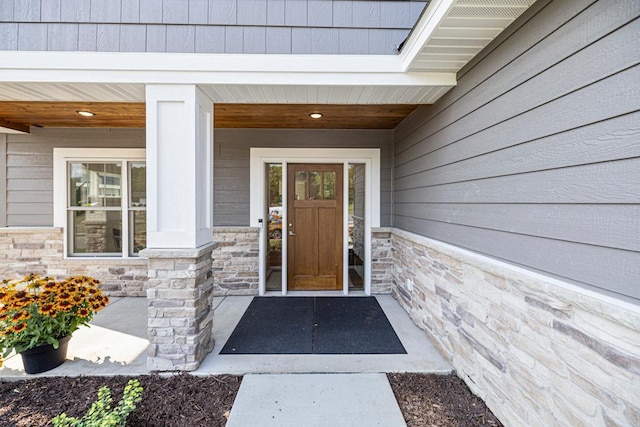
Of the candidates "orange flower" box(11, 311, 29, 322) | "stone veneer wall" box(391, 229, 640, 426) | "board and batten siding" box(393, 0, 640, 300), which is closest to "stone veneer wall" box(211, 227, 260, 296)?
"orange flower" box(11, 311, 29, 322)

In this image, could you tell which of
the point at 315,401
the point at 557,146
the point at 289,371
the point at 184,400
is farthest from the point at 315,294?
the point at 557,146

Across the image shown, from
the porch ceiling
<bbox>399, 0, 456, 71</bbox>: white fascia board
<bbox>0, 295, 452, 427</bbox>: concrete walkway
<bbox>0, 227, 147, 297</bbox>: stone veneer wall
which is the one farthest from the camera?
<bbox>0, 227, 147, 297</bbox>: stone veneer wall

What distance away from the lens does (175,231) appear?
2.41 metres

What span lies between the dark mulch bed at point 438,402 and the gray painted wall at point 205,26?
268 centimetres

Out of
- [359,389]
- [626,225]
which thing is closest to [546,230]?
[626,225]

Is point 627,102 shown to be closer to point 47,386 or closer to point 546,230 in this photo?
point 546,230

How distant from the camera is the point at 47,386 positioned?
2.18 metres

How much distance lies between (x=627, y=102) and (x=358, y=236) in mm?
3551

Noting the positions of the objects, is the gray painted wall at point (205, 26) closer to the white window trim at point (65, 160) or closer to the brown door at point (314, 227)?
the white window trim at point (65, 160)

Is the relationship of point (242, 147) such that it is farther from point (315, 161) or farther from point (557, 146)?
point (557, 146)

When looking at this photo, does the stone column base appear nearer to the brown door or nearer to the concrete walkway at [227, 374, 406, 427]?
the concrete walkway at [227, 374, 406, 427]

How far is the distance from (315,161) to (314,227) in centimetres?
98

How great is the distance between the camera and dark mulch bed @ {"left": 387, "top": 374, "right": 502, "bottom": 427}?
186cm

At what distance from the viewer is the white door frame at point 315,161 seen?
4191 millimetres
